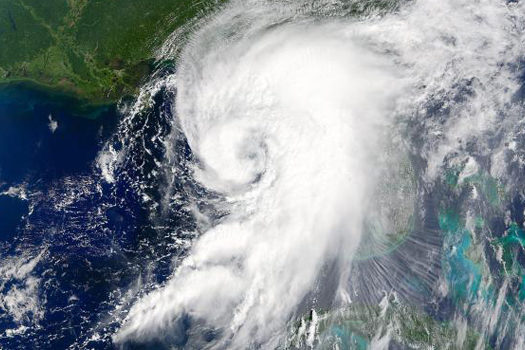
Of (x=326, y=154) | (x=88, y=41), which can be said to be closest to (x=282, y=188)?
(x=326, y=154)

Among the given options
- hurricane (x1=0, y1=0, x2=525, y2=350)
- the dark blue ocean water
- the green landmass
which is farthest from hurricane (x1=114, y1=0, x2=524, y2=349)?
the green landmass

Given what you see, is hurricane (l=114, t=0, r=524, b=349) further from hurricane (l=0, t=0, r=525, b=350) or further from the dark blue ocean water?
the dark blue ocean water

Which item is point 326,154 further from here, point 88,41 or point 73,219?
point 88,41

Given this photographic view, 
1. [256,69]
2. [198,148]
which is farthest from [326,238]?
[256,69]

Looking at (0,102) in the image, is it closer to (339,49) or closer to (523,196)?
(339,49)

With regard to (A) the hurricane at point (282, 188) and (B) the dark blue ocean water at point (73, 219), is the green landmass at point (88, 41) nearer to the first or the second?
(A) the hurricane at point (282, 188)

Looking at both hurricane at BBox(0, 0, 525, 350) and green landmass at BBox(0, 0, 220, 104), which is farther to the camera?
green landmass at BBox(0, 0, 220, 104)

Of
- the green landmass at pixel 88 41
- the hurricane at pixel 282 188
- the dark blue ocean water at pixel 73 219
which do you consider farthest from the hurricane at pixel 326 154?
the green landmass at pixel 88 41

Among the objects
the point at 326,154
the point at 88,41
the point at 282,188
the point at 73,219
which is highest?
the point at 88,41
